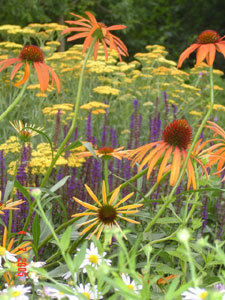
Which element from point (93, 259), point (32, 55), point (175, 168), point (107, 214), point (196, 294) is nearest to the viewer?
point (196, 294)

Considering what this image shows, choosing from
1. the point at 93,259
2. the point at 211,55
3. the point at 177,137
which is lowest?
the point at 93,259

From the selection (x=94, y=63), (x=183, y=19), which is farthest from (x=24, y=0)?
(x=183, y=19)

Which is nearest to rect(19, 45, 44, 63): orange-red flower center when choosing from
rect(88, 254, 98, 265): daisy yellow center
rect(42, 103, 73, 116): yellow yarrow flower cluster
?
rect(88, 254, 98, 265): daisy yellow center

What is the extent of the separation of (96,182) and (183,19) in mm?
9419

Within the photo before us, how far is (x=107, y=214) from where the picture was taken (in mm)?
1524

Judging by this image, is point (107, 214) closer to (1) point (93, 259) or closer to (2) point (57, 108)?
(1) point (93, 259)

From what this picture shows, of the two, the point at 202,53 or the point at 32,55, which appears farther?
the point at 32,55

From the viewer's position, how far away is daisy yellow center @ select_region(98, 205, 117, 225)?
1.53m

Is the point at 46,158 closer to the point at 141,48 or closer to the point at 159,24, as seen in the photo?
the point at 141,48

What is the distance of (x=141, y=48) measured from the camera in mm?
10188

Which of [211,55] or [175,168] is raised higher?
[211,55]

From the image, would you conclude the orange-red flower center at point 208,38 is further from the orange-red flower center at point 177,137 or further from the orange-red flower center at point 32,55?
the orange-red flower center at point 32,55

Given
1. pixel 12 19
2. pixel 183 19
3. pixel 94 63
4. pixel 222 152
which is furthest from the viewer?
pixel 183 19

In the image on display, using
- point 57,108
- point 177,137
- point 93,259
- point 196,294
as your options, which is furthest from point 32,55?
point 57,108
